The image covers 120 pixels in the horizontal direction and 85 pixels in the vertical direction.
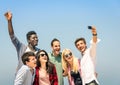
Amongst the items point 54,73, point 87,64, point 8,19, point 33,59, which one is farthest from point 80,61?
point 8,19

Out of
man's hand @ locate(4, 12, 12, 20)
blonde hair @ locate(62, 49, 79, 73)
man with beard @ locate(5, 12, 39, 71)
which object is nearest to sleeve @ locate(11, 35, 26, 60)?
man with beard @ locate(5, 12, 39, 71)

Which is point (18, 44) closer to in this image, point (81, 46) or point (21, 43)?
point (21, 43)

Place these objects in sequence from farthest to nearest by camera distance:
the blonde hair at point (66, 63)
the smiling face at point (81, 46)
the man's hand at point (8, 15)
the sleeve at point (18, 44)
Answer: the man's hand at point (8, 15)
the sleeve at point (18, 44)
the blonde hair at point (66, 63)
the smiling face at point (81, 46)

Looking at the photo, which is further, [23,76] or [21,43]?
[21,43]

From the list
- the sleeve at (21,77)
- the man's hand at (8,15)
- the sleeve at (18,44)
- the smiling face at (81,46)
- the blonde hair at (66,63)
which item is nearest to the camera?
the sleeve at (21,77)

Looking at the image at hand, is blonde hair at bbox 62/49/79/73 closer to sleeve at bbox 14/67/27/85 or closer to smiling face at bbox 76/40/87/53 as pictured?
smiling face at bbox 76/40/87/53

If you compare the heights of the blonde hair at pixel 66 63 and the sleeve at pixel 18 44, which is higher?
the sleeve at pixel 18 44

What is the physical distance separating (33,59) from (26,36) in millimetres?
2524

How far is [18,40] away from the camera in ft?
48.9

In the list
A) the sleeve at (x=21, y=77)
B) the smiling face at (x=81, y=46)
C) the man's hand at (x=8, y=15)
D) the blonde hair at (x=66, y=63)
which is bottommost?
the sleeve at (x=21, y=77)

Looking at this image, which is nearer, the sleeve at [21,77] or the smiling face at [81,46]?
the sleeve at [21,77]

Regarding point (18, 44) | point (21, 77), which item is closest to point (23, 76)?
point (21, 77)

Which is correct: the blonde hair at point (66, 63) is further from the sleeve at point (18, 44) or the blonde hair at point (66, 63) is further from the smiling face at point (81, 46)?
the sleeve at point (18, 44)

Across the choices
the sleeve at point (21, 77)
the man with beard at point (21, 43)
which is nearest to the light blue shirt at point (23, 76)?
the sleeve at point (21, 77)
